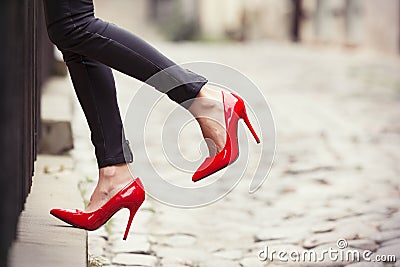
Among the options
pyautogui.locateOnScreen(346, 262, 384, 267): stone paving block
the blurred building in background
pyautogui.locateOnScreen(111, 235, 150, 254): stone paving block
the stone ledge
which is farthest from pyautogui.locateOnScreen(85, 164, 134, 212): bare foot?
the blurred building in background

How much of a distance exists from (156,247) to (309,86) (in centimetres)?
525

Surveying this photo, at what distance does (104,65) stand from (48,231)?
510 millimetres

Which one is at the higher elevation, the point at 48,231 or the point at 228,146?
the point at 228,146

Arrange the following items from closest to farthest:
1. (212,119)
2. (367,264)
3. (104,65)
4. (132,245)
→ (104,65) → (212,119) → (367,264) → (132,245)

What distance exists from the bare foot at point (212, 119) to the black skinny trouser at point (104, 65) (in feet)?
0.21

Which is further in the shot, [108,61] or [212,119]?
[212,119]

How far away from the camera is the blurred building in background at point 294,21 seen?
1200cm

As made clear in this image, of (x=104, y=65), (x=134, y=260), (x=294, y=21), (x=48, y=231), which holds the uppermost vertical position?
(x=104, y=65)

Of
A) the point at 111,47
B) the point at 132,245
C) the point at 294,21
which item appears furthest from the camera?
the point at 294,21

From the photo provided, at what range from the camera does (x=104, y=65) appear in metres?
2.51

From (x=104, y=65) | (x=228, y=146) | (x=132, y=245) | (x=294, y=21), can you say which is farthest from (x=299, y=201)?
(x=294, y=21)

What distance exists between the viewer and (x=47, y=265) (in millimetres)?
2148

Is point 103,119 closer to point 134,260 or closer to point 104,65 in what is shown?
point 104,65

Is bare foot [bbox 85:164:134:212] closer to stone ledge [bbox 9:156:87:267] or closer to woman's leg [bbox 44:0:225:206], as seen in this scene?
woman's leg [bbox 44:0:225:206]
